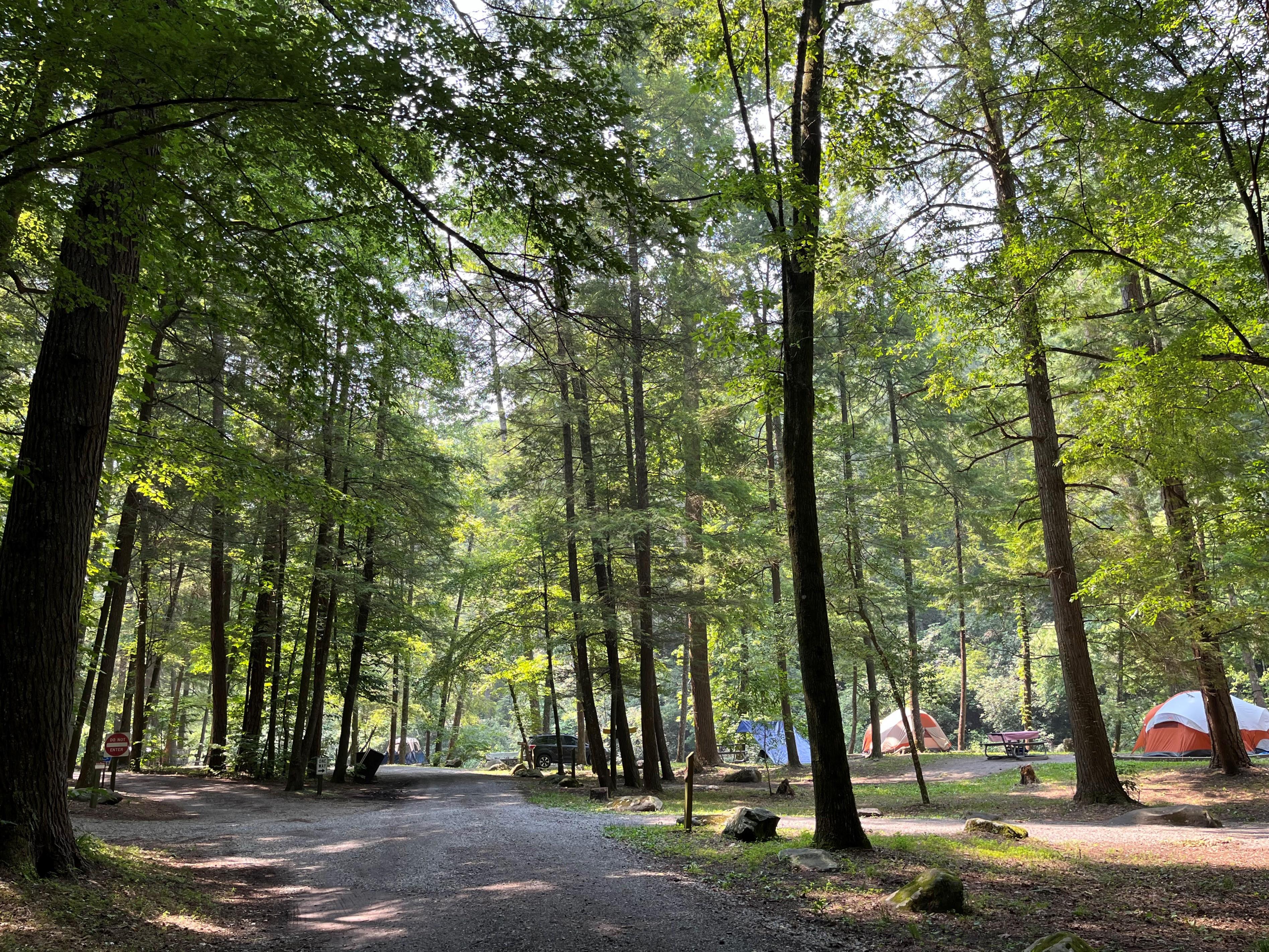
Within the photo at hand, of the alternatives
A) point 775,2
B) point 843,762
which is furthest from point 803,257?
point 843,762

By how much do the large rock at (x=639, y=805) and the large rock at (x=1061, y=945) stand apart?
8693mm

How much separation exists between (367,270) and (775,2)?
6138 mm

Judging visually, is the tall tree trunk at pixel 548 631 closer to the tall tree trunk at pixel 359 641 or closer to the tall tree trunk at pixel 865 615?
the tall tree trunk at pixel 359 641

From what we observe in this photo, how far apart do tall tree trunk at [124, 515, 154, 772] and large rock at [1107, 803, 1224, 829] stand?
16393 mm

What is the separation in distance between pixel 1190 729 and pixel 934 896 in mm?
20722

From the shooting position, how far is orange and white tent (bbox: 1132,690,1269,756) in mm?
20125

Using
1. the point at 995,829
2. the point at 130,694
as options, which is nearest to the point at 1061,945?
the point at 995,829

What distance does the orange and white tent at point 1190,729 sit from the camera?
2012 cm

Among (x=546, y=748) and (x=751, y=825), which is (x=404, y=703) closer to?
(x=546, y=748)

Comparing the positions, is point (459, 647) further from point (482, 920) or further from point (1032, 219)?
point (1032, 219)

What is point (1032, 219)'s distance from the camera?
830 centimetres

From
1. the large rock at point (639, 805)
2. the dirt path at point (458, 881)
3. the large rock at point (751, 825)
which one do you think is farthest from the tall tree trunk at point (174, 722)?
the large rock at point (751, 825)

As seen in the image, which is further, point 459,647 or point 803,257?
point 459,647

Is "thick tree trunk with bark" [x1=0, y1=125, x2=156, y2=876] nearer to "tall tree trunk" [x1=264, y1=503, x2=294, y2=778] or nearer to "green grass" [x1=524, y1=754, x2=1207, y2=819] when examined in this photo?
"green grass" [x1=524, y1=754, x2=1207, y2=819]
